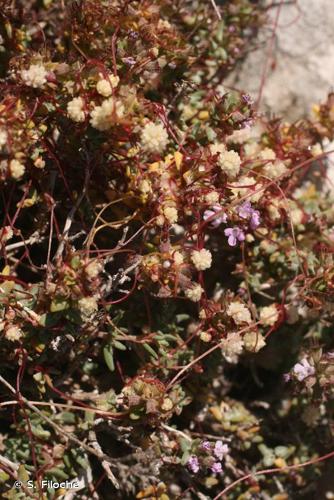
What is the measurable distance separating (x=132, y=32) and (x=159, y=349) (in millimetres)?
889

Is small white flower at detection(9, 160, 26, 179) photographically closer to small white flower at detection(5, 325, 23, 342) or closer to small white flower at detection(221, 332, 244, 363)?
small white flower at detection(5, 325, 23, 342)

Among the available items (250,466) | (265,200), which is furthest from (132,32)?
(250,466)

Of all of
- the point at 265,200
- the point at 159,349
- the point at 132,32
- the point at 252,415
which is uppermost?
the point at 132,32

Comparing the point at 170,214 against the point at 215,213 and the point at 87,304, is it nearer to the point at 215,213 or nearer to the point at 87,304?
the point at 215,213

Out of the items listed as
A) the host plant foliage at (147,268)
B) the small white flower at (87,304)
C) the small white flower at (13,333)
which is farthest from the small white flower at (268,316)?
the small white flower at (13,333)

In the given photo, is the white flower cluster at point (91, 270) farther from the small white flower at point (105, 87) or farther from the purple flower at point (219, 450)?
the purple flower at point (219, 450)

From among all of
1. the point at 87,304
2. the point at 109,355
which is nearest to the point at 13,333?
the point at 87,304

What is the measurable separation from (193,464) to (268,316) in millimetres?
482

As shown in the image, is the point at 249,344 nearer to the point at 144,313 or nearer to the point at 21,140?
the point at 144,313

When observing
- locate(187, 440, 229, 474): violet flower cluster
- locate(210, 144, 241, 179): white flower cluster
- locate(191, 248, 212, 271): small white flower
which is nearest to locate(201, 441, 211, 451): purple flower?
locate(187, 440, 229, 474): violet flower cluster

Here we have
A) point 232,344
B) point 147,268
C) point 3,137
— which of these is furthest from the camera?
point 232,344

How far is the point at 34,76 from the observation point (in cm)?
170

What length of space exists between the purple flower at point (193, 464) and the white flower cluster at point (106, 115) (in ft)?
3.10

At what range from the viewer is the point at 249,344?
1.92 meters
